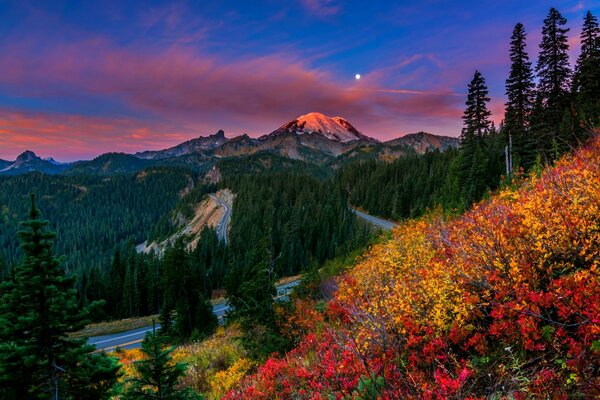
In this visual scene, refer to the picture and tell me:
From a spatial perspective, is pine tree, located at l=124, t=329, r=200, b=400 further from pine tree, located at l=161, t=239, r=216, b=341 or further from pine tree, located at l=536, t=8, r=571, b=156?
pine tree, located at l=536, t=8, r=571, b=156

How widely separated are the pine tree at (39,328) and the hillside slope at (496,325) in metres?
4.43

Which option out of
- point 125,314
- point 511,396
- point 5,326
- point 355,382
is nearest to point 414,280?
point 355,382

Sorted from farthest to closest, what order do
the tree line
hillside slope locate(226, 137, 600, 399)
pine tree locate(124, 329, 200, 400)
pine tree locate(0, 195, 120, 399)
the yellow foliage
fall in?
the tree line, the yellow foliage, pine tree locate(0, 195, 120, 399), pine tree locate(124, 329, 200, 400), hillside slope locate(226, 137, 600, 399)

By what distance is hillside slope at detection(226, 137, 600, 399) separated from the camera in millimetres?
4609

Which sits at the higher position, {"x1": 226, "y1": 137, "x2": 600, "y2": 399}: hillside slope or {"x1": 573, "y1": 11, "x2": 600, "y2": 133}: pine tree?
{"x1": 573, "y1": 11, "x2": 600, "y2": 133}: pine tree

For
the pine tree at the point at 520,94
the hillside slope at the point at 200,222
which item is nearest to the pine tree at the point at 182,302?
the pine tree at the point at 520,94

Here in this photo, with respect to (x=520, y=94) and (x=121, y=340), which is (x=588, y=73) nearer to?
(x=520, y=94)

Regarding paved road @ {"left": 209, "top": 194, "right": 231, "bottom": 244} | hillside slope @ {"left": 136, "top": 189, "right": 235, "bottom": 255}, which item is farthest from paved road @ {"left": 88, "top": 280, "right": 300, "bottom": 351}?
hillside slope @ {"left": 136, "top": 189, "right": 235, "bottom": 255}

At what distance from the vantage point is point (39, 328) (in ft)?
25.5

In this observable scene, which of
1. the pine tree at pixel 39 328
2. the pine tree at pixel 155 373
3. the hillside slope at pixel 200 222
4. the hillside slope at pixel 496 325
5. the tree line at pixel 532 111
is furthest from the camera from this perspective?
the hillside slope at pixel 200 222

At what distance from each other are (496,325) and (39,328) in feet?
32.4

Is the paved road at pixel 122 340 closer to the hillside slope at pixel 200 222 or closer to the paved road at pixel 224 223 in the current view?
the paved road at pixel 224 223

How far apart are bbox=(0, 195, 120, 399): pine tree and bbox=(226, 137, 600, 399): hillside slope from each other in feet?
14.5

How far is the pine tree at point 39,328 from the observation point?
759 centimetres
